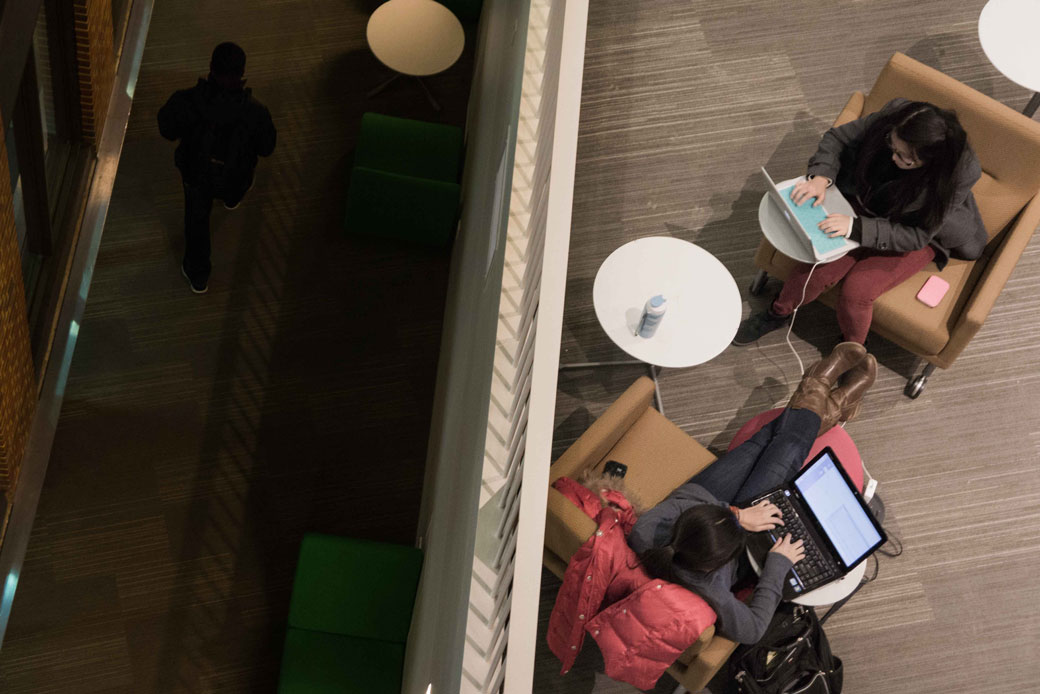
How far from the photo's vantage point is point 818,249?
166 inches

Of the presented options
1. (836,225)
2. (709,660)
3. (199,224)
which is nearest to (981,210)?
(836,225)

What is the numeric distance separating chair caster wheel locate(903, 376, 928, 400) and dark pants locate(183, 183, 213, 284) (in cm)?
333

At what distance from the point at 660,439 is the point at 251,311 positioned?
228cm

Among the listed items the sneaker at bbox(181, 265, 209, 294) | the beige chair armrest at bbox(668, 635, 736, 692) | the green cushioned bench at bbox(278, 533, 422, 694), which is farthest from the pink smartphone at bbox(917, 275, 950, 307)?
the sneaker at bbox(181, 265, 209, 294)

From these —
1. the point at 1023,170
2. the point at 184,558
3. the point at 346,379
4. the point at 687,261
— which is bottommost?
the point at 184,558

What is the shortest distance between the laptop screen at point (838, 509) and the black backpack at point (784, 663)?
1.20ft

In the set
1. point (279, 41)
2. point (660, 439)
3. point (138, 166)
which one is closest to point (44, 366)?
point (138, 166)

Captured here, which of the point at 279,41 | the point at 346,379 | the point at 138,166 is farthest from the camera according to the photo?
the point at 279,41

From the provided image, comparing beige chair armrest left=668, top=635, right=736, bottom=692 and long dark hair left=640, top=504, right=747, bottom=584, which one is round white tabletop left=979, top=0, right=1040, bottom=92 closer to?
long dark hair left=640, top=504, right=747, bottom=584

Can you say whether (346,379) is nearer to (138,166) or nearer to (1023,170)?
(138,166)

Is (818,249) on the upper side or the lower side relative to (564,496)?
upper

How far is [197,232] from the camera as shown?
16.4 feet

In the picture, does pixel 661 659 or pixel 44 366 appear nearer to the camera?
pixel 661 659

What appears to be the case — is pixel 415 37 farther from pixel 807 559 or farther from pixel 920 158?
pixel 807 559
